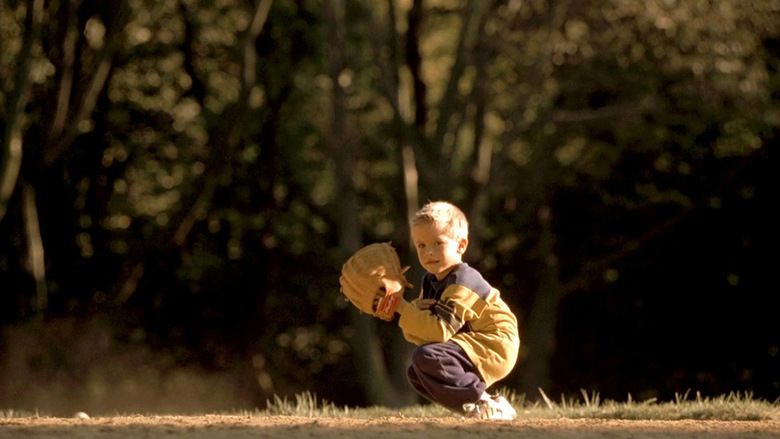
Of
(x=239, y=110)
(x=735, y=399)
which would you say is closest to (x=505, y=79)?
(x=239, y=110)

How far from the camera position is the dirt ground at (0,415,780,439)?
6.85 metres

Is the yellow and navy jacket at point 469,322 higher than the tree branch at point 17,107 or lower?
lower

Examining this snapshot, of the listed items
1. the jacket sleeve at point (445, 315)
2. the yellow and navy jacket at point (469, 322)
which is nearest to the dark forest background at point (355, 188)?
the yellow and navy jacket at point (469, 322)

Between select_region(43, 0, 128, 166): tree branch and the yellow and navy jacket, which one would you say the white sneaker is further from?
select_region(43, 0, 128, 166): tree branch

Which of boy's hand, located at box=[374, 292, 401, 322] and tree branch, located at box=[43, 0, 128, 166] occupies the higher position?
tree branch, located at box=[43, 0, 128, 166]

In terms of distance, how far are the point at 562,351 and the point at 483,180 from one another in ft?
7.75

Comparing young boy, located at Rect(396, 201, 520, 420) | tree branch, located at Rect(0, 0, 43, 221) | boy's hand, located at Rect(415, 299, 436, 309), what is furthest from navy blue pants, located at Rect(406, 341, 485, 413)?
tree branch, located at Rect(0, 0, 43, 221)

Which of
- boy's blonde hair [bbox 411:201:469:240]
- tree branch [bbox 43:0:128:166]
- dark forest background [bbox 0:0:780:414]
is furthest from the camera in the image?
tree branch [bbox 43:0:128:166]

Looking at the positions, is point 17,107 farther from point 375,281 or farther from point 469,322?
point 469,322

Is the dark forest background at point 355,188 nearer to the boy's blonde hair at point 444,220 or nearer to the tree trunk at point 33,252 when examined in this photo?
the tree trunk at point 33,252

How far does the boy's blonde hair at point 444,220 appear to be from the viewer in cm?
795

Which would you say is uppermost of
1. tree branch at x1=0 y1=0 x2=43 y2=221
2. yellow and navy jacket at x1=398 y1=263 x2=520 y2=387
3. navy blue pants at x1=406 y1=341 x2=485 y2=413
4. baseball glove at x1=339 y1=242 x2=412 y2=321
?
tree branch at x1=0 y1=0 x2=43 y2=221

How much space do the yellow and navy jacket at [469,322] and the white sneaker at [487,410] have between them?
0.34 feet

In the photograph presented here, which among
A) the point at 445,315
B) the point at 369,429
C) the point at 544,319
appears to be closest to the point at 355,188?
the point at 544,319
